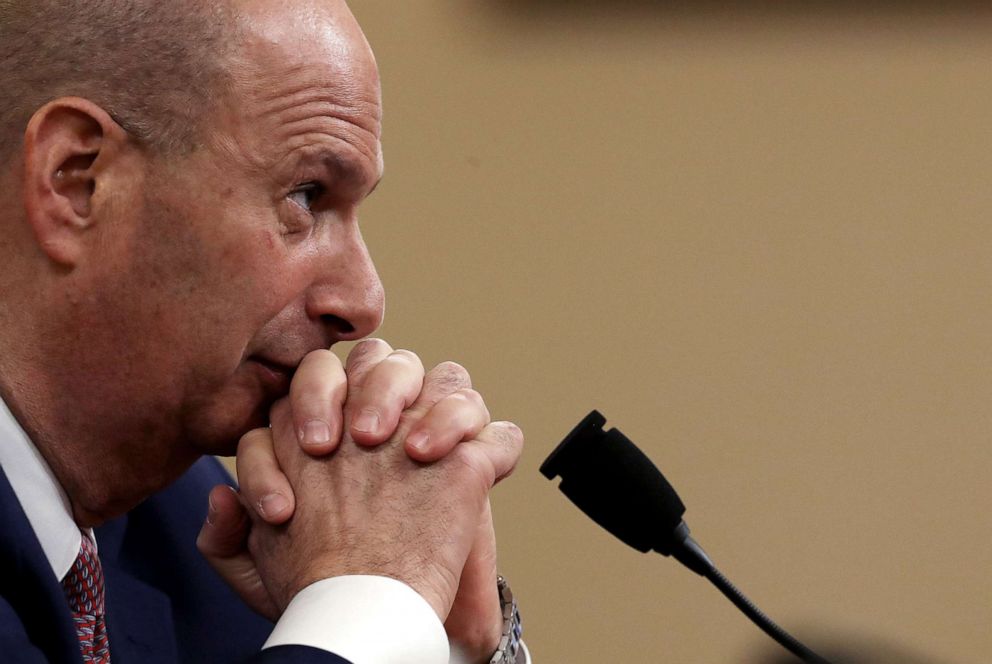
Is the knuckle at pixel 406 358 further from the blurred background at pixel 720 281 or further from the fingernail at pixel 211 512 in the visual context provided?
the blurred background at pixel 720 281

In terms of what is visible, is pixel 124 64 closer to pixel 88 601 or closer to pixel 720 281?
pixel 88 601

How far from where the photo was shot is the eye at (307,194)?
113cm

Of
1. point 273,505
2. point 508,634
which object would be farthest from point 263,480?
point 508,634

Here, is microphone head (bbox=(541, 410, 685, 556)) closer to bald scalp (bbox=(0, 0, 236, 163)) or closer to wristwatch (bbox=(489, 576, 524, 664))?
wristwatch (bbox=(489, 576, 524, 664))

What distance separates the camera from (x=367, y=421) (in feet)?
3.60

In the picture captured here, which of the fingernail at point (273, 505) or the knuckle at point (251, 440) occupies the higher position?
the knuckle at point (251, 440)

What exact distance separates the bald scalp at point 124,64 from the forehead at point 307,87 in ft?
0.10

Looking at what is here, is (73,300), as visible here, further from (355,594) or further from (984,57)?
(984,57)

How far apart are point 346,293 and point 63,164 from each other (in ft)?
0.88

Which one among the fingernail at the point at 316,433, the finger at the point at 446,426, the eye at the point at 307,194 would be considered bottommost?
the fingernail at the point at 316,433

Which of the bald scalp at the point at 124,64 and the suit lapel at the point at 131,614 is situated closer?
the bald scalp at the point at 124,64

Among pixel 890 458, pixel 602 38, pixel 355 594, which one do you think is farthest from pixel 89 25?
pixel 890 458

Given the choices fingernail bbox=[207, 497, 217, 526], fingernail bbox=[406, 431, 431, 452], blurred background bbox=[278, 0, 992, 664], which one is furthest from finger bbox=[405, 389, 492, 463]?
blurred background bbox=[278, 0, 992, 664]

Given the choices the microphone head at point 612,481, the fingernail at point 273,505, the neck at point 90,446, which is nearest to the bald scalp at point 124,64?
the neck at point 90,446
